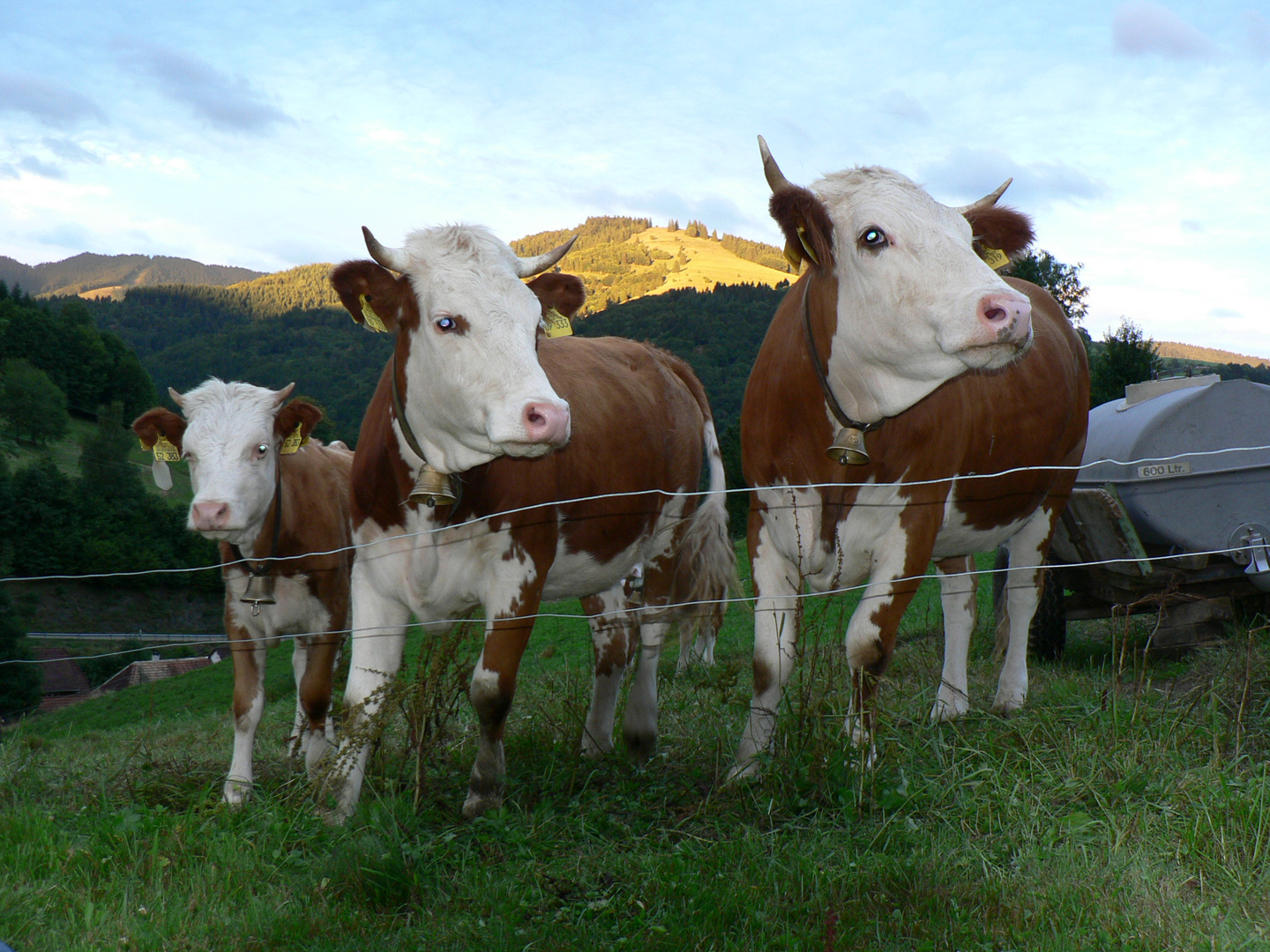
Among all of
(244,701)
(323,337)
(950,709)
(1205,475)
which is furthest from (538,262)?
(323,337)

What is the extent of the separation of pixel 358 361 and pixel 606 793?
151ft

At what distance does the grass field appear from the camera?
8.38 ft

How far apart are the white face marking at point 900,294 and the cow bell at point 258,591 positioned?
2991 millimetres

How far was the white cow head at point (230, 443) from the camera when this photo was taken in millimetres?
4129

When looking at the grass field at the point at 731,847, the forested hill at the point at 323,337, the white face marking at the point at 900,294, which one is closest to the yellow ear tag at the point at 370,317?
the grass field at the point at 731,847

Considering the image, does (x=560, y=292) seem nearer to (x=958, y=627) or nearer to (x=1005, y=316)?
(x=1005, y=316)

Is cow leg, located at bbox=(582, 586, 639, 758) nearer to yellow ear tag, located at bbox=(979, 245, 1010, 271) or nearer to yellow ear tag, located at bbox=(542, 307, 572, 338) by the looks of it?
yellow ear tag, located at bbox=(542, 307, 572, 338)

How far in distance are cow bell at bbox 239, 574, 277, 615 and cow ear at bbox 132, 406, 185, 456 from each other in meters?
0.73

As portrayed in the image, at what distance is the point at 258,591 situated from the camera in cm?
461

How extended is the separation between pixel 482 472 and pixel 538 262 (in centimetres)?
90

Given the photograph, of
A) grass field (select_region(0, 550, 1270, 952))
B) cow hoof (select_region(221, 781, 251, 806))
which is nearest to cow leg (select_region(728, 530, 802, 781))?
grass field (select_region(0, 550, 1270, 952))

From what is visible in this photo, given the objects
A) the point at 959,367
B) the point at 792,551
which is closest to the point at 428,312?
the point at 792,551

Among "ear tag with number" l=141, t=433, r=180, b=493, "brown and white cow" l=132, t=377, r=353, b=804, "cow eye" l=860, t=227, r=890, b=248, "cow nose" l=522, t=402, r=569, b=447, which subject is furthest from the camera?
"ear tag with number" l=141, t=433, r=180, b=493

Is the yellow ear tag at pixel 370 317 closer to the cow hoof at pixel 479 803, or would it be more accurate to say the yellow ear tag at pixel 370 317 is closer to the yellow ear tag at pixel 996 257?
the cow hoof at pixel 479 803
